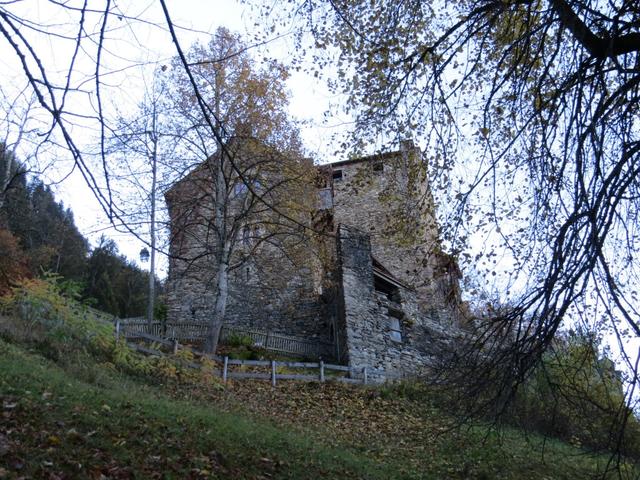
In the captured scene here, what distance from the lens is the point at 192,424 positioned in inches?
296

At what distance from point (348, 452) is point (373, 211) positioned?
17509 millimetres

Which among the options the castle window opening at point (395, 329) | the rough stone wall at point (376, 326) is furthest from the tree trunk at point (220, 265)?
the castle window opening at point (395, 329)

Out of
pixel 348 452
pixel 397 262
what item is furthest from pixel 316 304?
pixel 348 452

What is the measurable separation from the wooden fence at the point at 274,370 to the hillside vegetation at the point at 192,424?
1.43ft

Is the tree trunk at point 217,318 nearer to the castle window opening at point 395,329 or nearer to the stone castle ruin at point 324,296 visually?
the stone castle ruin at point 324,296

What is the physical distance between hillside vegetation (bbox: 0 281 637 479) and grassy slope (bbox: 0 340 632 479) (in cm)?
2

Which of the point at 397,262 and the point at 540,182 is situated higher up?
the point at 397,262

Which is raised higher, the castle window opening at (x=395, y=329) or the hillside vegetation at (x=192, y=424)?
A: the castle window opening at (x=395, y=329)

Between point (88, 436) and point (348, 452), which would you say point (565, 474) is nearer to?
point (348, 452)

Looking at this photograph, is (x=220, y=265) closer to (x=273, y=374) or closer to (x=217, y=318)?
(x=217, y=318)

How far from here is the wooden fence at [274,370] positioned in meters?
13.2

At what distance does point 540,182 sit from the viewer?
530cm

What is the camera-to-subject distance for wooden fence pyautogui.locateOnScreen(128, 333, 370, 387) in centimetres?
1318

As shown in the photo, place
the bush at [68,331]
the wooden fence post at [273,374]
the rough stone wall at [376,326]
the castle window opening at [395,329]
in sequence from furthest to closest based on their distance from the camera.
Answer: the castle window opening at [395,329]
the rough stone wall at [376,326]
the wooden fence post at [273,374]
the bush at [68,331]
